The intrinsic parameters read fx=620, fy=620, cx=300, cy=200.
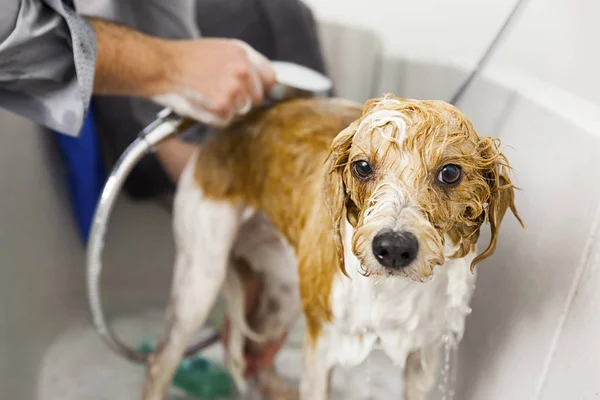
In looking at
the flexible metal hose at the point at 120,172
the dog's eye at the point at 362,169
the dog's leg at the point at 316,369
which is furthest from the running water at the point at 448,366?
the flexible metal hose at the point at 120,172

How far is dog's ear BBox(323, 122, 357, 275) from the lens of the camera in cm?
57

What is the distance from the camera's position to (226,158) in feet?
3.11

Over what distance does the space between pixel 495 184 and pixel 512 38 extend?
398 mm

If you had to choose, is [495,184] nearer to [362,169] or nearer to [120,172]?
[362,169]

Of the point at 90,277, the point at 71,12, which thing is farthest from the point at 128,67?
the point at 90,277

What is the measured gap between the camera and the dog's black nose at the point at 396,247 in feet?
1.57

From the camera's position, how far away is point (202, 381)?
1.26 m

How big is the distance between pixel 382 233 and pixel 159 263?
42.2 inches

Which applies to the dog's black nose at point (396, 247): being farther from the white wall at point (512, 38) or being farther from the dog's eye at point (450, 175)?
the white wall at point (512, 38)

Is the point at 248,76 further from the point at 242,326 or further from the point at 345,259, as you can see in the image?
the point at 242,326

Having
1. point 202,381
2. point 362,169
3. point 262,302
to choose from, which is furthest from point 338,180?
Answer: point 202,381

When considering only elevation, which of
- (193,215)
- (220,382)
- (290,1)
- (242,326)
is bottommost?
(220,382)

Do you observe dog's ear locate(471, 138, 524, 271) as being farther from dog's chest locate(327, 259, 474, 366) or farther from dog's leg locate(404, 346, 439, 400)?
dog's leg locate(404, 346, 439, 400)

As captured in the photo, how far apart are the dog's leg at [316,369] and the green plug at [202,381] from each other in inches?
19.0
